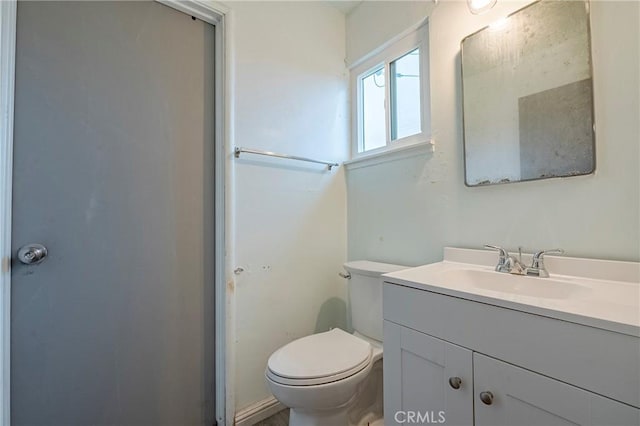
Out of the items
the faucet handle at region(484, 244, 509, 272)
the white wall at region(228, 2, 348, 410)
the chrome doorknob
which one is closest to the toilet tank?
the white wall at region(228, 2, 348, 410)

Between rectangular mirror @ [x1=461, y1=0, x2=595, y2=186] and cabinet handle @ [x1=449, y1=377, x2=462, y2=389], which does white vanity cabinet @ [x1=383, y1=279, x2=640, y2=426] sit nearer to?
cabinet handle @ [x1=449, y1=377, x2=462, y2=389]

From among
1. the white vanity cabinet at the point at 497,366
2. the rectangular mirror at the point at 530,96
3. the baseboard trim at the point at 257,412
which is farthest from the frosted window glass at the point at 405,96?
the baseboard trim at the point at 257,412

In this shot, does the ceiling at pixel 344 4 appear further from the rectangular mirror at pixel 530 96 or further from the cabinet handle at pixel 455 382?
the cabinet handle at pixel 455 382

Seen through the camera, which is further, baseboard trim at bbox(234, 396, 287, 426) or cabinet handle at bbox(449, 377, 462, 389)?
baseboard trim at bbox(234, 396, 287, 426)

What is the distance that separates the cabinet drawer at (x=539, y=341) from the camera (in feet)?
1.76

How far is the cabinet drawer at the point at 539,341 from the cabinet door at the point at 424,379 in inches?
1.7

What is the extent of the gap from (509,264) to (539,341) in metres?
0.41

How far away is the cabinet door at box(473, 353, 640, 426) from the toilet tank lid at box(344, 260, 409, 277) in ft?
2.04

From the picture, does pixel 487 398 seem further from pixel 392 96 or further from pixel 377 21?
pixel 377 21

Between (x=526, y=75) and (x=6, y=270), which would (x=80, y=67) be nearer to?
(x=6, y=270)

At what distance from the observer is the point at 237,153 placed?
1.32m

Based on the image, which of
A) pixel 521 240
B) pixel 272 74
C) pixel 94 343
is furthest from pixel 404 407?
pixel 272 74

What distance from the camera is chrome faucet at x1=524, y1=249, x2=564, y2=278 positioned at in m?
0.91

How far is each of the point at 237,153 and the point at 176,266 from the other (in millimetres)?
593
